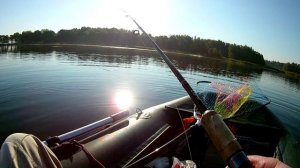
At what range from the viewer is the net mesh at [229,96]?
5293 mm

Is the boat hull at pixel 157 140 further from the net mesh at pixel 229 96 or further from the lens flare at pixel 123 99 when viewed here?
the lens flare at pixel 123 99

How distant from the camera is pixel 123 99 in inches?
543

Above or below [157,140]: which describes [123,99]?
below

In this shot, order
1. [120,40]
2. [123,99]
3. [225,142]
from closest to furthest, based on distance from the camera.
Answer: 1. [225,142]
2. [123,99]
3. [120,40]

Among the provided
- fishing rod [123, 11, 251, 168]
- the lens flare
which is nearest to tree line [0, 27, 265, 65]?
the lens flare

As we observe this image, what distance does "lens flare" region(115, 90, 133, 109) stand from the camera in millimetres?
12703

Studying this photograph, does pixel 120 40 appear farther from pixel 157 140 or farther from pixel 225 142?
pixel 225 142

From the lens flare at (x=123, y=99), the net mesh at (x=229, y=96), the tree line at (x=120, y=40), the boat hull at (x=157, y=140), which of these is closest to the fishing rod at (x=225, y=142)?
the boat hull at (x=157, y=140)

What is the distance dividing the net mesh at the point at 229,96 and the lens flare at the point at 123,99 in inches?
264

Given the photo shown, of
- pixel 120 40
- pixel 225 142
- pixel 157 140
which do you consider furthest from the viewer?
pixel 120 40

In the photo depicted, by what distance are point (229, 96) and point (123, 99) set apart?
877 cm

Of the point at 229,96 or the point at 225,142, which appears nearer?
the point at 225,142

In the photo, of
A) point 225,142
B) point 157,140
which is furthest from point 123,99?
point 225,142

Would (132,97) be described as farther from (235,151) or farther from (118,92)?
(235,151)
